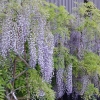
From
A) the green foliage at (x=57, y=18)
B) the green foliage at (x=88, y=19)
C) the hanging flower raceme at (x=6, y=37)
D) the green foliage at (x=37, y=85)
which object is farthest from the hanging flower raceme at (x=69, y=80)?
the hanging flower raceme at (x=6, y=37)

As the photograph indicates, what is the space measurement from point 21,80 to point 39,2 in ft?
3.72

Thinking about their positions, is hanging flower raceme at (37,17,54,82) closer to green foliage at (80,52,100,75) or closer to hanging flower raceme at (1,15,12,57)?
hanging flower raceme at (1,15,12,57)

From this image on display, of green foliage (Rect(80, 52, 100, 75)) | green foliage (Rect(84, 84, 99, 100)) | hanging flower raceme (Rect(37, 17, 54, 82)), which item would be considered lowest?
green foliage (Rect(84, 84, 99, 100))

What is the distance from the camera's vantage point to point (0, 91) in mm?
4000

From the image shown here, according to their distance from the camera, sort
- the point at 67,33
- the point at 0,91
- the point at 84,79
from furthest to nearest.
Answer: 1. the point at 84,79
2. the point at 67,33
3. the point at 0,91

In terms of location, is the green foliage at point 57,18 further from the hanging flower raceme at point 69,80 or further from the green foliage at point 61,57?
the hanging flower raceme at point 69,80

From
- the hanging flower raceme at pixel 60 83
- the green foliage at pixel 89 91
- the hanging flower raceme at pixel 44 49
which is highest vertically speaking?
the hanging flower raceme at pixel 44 49

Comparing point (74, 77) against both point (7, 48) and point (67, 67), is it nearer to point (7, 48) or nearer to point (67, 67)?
point (67, 67)

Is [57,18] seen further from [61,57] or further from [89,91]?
[89,91]

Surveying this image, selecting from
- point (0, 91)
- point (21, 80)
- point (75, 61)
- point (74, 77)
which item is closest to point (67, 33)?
point (75, 61)

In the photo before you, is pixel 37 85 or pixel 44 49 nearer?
pixel 37 85

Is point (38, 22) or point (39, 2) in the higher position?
point (39, 2)

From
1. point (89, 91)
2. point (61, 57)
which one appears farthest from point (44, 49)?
point (89, 91)

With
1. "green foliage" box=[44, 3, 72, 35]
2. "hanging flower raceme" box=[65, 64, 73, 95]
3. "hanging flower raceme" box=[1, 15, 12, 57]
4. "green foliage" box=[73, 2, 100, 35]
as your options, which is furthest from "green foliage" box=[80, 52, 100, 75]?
"hanging flower raceme" box=[1, 15, 12, 57]
